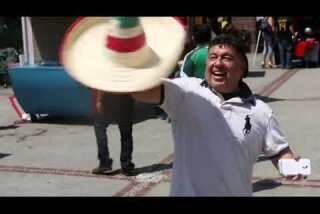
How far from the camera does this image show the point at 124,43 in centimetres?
237

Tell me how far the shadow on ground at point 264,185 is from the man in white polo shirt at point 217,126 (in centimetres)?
315

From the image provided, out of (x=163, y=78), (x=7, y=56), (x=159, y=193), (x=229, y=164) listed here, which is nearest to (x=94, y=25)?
(x=163, y=78)

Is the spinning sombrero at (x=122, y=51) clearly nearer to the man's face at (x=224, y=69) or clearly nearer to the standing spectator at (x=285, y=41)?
the man's face at (x=224, y=69)

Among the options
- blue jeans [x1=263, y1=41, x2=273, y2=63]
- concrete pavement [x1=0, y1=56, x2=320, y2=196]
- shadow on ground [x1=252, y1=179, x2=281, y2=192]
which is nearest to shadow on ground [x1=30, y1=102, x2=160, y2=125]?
concrete pavement [x1=0, y1=56, x2=320, y2=196]

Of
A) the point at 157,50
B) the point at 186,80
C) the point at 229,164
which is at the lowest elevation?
the point at 229,164

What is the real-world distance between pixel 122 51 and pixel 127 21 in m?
0.14

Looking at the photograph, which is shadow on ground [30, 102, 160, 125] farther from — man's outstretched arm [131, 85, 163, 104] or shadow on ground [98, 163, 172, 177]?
man's outstretched arm [131, 85, 163, 104]

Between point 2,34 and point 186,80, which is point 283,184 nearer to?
point 186,80

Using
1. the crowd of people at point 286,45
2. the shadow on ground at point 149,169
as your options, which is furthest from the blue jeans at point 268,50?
the shadow on ground at point 149,169

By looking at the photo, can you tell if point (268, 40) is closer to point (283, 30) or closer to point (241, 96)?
point (283, 30)

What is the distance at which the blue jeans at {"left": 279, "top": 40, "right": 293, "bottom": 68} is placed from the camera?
15.8 metres

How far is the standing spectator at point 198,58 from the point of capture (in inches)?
255
